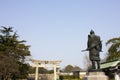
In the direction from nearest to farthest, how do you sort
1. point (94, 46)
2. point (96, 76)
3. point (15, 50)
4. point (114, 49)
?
1. point (96, 76)
2. point (94, 46)
3. point (114, 49)
4. point (15, 50)

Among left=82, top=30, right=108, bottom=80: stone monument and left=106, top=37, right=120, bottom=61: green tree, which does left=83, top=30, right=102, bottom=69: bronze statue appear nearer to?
left=82, top=30, right=108, bottom=80: stone monument

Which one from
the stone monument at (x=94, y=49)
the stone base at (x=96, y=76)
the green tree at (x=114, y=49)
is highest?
the green tree at (x=114, y=49)

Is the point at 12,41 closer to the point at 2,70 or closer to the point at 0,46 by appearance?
the point at 0,46

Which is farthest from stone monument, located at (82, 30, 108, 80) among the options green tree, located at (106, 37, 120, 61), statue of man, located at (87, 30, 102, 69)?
green tree, located at (106, 37, 120, 61)

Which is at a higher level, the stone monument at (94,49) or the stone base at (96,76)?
the stone monument at (94,49)

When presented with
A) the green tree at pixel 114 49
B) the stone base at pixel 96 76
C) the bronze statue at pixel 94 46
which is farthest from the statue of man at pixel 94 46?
the green tree at pixel 114 49

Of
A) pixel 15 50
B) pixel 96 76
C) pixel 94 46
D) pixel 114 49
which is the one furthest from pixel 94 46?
pixel 15 50

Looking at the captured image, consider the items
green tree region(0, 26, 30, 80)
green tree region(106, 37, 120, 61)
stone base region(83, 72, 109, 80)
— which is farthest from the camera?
green tree region(0, 26, 30, 80)

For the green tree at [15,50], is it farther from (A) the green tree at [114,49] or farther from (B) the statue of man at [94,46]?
(B) the statue of man at [94,46]

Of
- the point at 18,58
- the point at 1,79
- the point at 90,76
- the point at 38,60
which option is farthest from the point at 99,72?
the point at 38,60

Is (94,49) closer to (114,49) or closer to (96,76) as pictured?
(96,76)

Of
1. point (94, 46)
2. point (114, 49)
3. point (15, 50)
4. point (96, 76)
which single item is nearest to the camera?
point (96, 76)

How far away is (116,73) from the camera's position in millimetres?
26141

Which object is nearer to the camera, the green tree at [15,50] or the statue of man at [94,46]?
the statue of man at [94,46]
